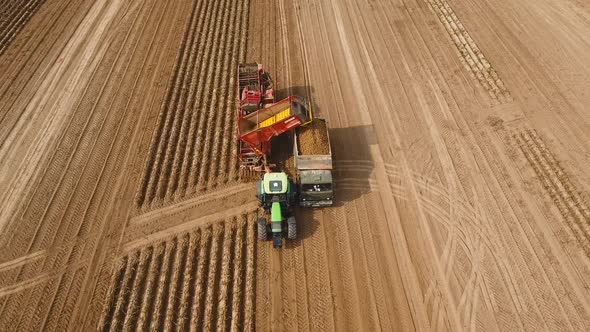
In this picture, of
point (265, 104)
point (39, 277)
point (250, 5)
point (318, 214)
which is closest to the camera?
point (39, 277)

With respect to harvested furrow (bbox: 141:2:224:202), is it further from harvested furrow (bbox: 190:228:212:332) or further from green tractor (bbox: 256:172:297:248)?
green tractor (bbox: 256:172:297:248)

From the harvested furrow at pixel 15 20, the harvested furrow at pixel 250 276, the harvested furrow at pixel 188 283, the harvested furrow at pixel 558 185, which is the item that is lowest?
the harvested furrow at pixel 558 185

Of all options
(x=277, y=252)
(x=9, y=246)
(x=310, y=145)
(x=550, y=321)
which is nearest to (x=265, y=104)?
(x=310, y=145)

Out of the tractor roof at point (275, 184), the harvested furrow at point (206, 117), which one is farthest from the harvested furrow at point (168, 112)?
the tractor roof at point (275, 184)

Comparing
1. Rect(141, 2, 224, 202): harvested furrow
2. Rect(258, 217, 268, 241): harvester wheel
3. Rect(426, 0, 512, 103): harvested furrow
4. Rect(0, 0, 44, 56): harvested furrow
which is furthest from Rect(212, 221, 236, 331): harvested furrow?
Rect(0, 0, 44, 56): harvested furrow

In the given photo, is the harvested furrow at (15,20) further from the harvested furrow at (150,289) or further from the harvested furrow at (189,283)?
the harvested furrow at (189,283)

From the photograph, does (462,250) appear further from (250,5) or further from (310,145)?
(250,5)
